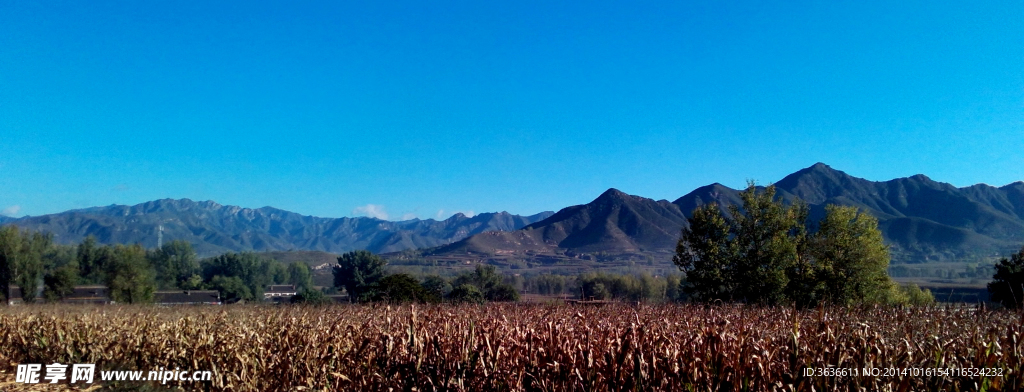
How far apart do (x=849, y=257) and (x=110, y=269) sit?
8402cm

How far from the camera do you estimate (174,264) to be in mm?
119875

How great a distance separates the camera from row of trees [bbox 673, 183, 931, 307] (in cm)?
3659

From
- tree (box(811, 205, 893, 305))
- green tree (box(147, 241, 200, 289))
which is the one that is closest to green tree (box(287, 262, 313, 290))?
green tree (box(147, 241, 200, 289))

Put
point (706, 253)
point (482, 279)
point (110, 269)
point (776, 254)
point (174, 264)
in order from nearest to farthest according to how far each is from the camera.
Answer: point (776, 254)
point (706, 253)
point (482, 279)
point (110, 269)
point (174, 264)

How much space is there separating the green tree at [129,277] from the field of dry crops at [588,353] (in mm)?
67532

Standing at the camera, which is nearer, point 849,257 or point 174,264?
point 849,257

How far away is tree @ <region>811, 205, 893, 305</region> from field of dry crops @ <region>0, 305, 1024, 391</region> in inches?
1248

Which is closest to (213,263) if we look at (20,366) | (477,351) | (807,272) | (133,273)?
(133,273)

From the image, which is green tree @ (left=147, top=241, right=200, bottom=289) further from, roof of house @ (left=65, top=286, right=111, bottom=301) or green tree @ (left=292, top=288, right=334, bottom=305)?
green tree @ (left=292, top=288, right=334, bottom=305)

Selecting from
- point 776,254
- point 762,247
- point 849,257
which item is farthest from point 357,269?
point 849,257

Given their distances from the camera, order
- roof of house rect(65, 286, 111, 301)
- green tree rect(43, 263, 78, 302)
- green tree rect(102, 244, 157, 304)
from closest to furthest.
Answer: green tree rect(43, 263, 78, 302)
green tree rect(102, 244, 157, 304)
roof of house rect(65, 286, 111, 301)

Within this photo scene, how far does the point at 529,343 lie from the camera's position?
5477 mm

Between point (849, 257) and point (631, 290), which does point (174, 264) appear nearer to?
point (631, 290)

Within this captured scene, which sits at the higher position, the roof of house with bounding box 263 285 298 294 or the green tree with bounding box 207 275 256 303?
the green tree with bounding box 207 275 256 303
